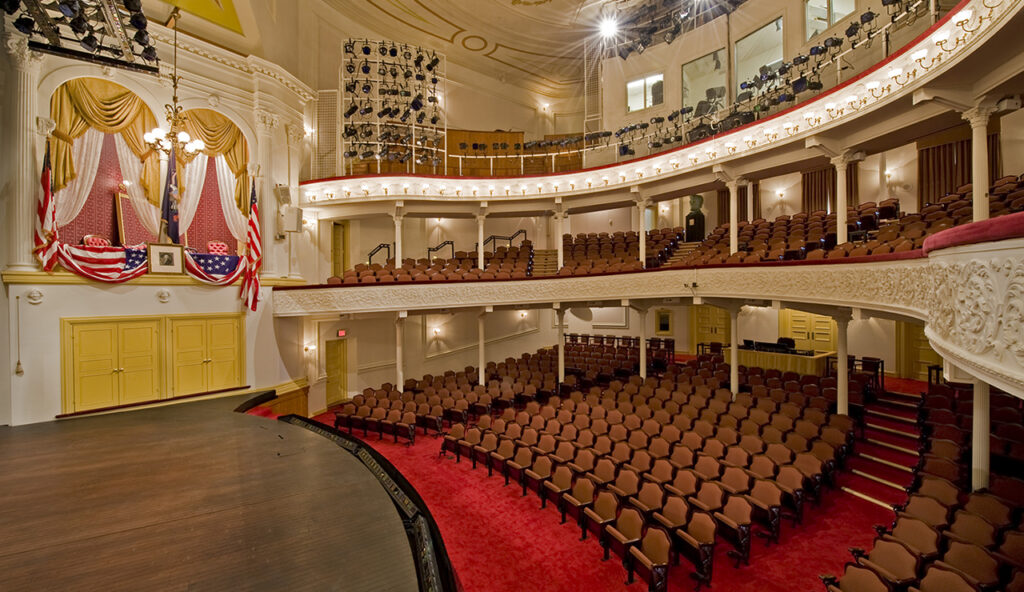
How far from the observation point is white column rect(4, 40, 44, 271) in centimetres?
817

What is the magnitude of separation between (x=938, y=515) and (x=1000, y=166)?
11418 mm

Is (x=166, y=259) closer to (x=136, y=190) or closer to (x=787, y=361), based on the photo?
(x=136, y=190)

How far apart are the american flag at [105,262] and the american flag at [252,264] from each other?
2041mm

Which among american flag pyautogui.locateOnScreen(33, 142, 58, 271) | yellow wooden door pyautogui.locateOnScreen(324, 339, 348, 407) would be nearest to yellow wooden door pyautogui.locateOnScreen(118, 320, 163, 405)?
american flag pyautogui.locateOnScreen(33, 142, 58, 271)

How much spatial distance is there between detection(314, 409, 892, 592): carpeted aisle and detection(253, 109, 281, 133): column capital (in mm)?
10670

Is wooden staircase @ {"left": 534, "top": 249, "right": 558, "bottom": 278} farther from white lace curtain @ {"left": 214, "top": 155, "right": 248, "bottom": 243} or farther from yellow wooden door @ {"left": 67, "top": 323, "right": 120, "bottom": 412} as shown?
yellow wooden door @ {"left": 67, "top": 323, "right": 120, "bottom": 412}

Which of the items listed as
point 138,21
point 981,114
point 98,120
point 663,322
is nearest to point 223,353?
point 98,120

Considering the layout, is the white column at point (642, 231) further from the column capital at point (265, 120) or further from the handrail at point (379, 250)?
the column capital at point (265, 120)

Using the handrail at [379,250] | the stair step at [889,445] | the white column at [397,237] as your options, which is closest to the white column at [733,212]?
the stair step at [889,445]

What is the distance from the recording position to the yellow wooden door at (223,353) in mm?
Result: 10727

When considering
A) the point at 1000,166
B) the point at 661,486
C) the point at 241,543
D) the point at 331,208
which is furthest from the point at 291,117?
the point at 1000,166

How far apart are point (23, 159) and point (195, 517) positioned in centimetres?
871

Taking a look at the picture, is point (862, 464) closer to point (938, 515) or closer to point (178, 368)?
point (938, 515)

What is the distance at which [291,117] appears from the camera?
13.1 metres
